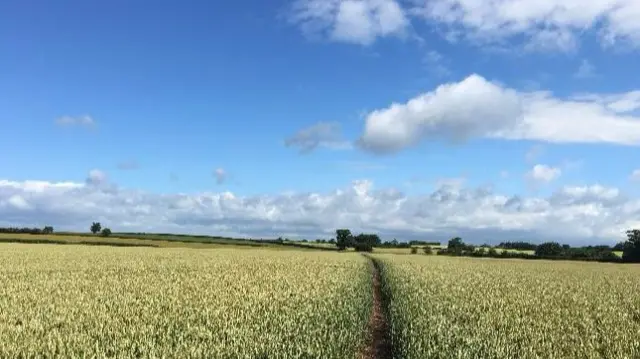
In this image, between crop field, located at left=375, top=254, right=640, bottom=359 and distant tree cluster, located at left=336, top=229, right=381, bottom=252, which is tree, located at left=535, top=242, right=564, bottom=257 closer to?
distant tree cluster, located at left=336, top=229, right=381, bottom=252

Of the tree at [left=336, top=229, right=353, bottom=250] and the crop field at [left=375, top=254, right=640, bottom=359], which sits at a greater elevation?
the tree at [left=336, top=229, right=353, bottom=250]

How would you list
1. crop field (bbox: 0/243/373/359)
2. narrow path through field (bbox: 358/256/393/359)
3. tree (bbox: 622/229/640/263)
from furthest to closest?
tree (bbox: 622/229/640/263) < narrow path through field (bbox: 358/256/393/359) < crop field (bbox: 0/243/373/359)

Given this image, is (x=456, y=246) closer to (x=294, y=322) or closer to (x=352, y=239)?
(x=352, y=239)

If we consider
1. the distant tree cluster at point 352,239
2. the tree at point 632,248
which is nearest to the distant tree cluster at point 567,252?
the tree at point 632,248

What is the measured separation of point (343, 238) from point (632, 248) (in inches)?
2758

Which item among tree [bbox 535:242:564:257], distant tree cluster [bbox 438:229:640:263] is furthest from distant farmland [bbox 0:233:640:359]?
→ tree [bbox 535:242:564:257]

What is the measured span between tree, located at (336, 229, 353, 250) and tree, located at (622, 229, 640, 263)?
66411 millimetres

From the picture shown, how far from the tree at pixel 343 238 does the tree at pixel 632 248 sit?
66.4 m

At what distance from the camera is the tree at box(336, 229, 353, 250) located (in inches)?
6235

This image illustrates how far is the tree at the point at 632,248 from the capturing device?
12029cm

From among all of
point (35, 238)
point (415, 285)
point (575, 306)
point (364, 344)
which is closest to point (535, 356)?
point (364, 344)

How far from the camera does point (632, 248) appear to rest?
124 m

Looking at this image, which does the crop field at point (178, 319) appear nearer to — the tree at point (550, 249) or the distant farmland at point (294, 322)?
the distant farmland at point (294, 322)

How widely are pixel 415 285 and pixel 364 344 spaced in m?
12.9
